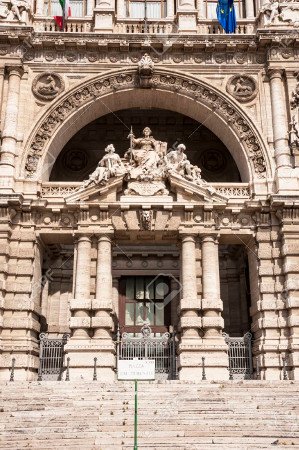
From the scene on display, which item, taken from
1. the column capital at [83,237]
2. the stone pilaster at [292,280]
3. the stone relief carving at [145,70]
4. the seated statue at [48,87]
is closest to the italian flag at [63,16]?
the seated statue at [48,87]

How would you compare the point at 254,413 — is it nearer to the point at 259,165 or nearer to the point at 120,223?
the point at 120,223

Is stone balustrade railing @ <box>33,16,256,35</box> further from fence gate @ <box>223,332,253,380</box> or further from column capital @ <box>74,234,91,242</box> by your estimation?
fence gate @ <box>223,332,253,380</box>

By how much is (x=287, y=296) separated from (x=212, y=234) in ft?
11.3

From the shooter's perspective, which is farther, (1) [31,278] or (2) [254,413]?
(1) [31,278]

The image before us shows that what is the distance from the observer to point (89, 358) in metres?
18.0

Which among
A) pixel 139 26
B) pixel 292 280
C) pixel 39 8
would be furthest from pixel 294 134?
pixel 39 8

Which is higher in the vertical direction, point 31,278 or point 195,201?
point 195,201

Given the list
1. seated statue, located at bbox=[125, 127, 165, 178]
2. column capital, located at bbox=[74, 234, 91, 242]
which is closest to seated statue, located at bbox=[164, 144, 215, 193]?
seated statue, located at bbox=[125, 127, 165, 178]

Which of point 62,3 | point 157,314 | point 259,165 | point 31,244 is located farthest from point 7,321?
point 62,3

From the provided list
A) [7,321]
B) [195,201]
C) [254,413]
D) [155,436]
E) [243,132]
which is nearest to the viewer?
[155,436]

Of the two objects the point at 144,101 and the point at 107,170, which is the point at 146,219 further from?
the point at 144,101

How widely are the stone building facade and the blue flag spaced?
36 centimetres

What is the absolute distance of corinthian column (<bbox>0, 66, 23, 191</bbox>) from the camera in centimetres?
1983

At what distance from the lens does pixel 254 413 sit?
12.3 meters
